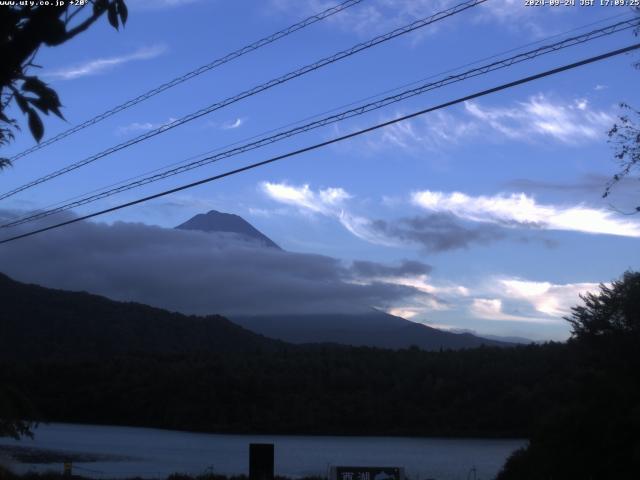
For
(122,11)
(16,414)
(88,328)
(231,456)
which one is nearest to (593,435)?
(16,414)

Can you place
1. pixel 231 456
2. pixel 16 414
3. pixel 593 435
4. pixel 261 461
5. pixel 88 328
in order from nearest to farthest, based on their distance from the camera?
pixel 16 414
pixel 261 461
pixel 593 435
pixel 231 456
pixel 88 328

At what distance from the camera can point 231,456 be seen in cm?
4591

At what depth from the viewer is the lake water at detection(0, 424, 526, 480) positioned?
110ft

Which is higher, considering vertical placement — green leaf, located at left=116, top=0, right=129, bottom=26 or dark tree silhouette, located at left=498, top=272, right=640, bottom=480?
green leaf, located at left=116, top=0, right=129, bottom=26

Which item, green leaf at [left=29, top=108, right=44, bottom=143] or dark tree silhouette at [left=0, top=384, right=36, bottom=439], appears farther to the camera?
dark tree silhouette at [left=0, top=384, right=36, bottom=439]

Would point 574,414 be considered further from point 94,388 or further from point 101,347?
point 101,347

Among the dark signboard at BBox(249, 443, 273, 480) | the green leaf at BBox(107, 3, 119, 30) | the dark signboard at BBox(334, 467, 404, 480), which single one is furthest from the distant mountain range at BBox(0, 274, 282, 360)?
the green leaf at BBox(107, 3, 119, 30)

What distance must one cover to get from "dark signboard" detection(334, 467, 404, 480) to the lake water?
13725 millimetres

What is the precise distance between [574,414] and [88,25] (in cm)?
1843

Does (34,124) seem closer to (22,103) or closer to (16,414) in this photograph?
(22,103)

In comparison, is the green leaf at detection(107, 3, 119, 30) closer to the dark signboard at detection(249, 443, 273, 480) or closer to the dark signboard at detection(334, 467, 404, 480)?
the dark signboard at detection(334, 467, 404, 480)

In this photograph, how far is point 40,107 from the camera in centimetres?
434

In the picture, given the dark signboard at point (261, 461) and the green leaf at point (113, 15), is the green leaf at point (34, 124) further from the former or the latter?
the dark signboard at point (261, 461)

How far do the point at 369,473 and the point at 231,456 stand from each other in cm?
3315
